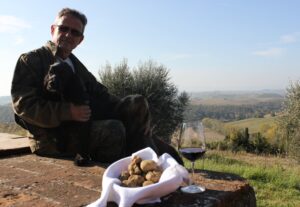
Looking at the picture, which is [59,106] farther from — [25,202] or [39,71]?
[25,202]

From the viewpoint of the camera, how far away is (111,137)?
3.33 meters

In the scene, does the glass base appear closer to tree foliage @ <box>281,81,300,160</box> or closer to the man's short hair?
the man's short hair

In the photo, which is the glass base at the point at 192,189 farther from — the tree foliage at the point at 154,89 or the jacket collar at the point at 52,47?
the tree foliage at the point at 154,89

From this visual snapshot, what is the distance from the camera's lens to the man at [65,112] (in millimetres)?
3295

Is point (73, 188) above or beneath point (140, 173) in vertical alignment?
beneath

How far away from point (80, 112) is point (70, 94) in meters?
0.19

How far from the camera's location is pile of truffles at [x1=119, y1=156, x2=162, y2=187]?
2027mm

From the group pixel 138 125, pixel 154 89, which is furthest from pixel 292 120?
pixel 138 125

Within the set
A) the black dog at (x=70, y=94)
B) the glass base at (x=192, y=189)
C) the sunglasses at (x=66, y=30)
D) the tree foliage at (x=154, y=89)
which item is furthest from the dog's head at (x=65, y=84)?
the tree foliage at (x=154, y=89)

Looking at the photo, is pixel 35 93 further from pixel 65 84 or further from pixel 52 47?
pixel 52 47

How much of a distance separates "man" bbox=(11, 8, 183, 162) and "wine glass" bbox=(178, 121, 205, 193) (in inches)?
42.3

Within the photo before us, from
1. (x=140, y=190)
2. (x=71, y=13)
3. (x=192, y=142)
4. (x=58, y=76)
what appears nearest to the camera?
(x=140, y=190)

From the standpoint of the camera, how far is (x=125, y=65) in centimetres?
2056

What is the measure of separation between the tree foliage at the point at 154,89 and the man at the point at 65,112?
1550 cm
